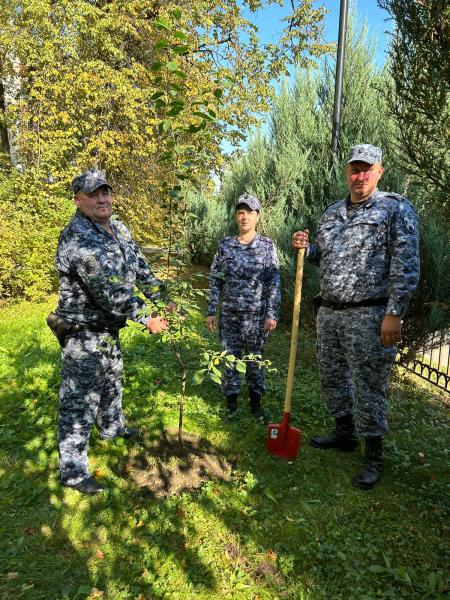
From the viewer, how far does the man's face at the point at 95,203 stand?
2.69 meters

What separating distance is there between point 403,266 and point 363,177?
2.27ft

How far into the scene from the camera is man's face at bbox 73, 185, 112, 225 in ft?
8.82

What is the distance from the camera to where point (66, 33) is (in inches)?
376

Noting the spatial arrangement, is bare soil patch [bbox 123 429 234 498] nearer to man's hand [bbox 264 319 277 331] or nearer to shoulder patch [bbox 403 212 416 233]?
Result: man's hand [bbox 264 319 277 331]

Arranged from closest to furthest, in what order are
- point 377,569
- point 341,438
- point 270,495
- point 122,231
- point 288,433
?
1. point 377,569
2. point 270,495
3. point 122,231
4. point 288,433
5. point 341,438

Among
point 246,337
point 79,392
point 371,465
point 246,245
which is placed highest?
point 246,245

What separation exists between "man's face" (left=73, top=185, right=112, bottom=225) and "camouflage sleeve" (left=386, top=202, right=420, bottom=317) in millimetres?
1950

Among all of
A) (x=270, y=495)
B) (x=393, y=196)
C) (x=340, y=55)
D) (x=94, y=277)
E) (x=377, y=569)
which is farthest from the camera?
(x=340, y=55)

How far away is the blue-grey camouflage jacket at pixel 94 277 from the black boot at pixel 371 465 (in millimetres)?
1964

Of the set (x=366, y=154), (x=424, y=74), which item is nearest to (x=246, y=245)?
(x=366, y=154)

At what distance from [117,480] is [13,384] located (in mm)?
2264

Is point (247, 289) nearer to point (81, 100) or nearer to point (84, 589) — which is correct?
point (84, 589)

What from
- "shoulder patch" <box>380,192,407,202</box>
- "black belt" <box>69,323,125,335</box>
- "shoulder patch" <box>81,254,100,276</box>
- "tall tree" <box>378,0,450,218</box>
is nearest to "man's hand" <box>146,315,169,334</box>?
"black belt" <box>69,323,125,335</box>

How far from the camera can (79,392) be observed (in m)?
2.80
